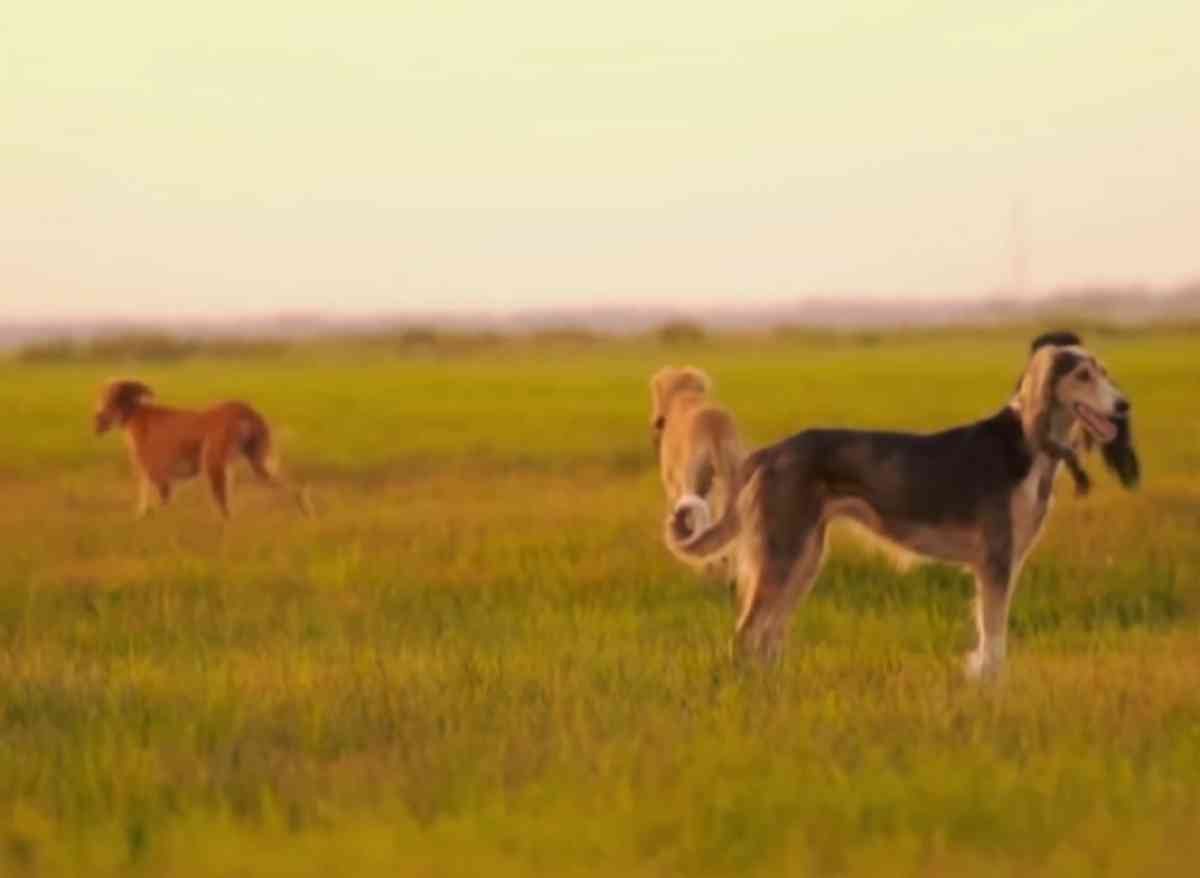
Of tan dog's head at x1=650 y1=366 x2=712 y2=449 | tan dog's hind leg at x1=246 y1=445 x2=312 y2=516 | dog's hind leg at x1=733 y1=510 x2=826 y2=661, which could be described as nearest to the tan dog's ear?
dog's hind leg at x1=733 y1=510 x2=826 y2=661

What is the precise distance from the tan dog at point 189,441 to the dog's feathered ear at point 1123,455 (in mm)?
9071

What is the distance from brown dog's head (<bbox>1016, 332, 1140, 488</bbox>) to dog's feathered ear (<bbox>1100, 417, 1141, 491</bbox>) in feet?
0.27

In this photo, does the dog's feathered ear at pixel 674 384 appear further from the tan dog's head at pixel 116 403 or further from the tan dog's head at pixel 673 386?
the tan dog's head at pixel 116 403

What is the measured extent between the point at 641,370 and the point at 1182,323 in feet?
121

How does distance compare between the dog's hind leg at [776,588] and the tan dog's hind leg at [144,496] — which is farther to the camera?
the tan dog's hind leg at [144,496]

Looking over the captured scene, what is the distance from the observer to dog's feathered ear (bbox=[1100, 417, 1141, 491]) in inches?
332

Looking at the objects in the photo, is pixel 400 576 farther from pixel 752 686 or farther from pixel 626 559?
pixel 752 686

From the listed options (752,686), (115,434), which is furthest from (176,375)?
(752,686)

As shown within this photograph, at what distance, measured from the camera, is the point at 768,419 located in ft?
93.8

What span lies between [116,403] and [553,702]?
32.1 ft

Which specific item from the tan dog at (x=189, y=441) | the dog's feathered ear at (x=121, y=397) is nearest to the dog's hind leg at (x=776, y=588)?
the tan dog at (x=189, y=441)

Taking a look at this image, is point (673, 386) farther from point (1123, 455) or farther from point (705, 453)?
point (1123, 455)

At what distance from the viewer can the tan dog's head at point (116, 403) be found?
16.6m

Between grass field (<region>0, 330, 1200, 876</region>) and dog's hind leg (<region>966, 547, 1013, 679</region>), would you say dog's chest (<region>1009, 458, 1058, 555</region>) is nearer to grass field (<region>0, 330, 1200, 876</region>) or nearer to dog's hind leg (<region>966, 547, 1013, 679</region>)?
dog's hind leg (<region>966, 547, 1013, 679</region>)
